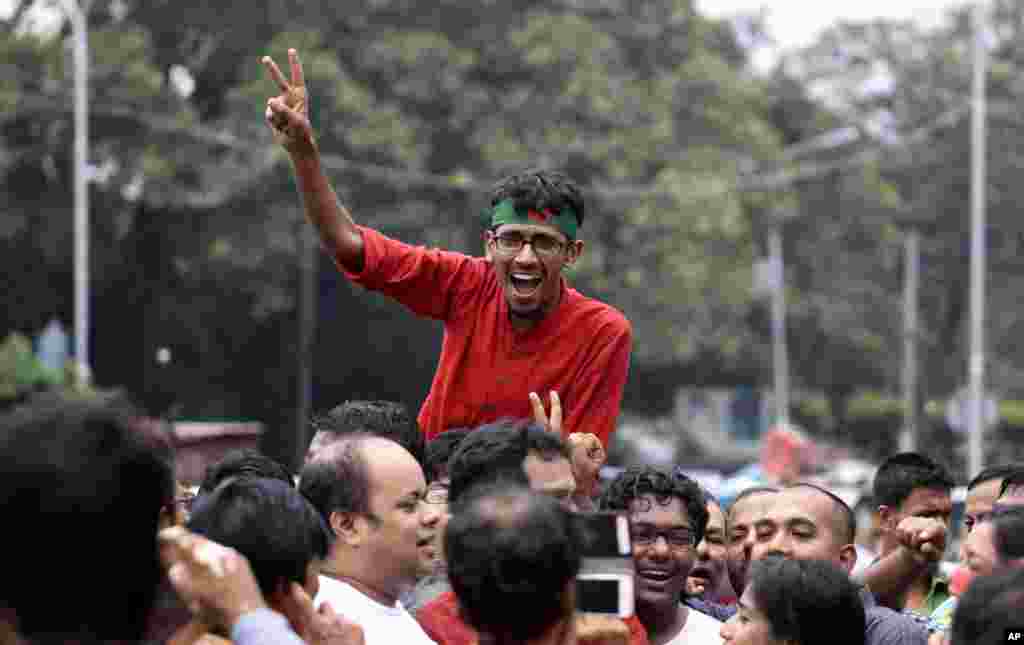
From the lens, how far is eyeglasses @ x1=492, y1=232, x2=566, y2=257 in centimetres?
626

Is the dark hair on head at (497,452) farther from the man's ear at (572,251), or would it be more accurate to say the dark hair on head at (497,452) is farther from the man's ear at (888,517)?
the man's ear at (888,517)

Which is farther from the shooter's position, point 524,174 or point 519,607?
point 524,174

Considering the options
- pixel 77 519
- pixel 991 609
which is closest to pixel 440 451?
pixel 991 609

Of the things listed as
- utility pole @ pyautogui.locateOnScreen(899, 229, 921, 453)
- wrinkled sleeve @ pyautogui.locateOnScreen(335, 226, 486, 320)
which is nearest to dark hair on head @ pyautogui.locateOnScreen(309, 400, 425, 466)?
wrinkled sleeve @ pyautogui.locateOnScreen(335, 226, 486, 320)

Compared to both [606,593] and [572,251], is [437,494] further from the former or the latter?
[606,593]

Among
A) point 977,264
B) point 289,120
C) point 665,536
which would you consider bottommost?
point 665,536

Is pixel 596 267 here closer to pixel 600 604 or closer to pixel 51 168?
pixel 51 168

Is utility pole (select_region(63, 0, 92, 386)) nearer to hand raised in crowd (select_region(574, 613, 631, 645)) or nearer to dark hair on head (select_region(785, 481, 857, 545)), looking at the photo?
dark hair on head (select_region(785, 481, 857, 545))

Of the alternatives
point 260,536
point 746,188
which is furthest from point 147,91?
point 260,536

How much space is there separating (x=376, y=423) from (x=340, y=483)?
1.00m

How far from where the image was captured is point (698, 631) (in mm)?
5855

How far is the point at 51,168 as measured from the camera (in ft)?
99.0

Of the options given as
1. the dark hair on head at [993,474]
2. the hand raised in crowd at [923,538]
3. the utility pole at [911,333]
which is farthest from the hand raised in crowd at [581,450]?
the utility pole at [911,333]

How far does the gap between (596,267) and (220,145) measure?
7141 millimetres
